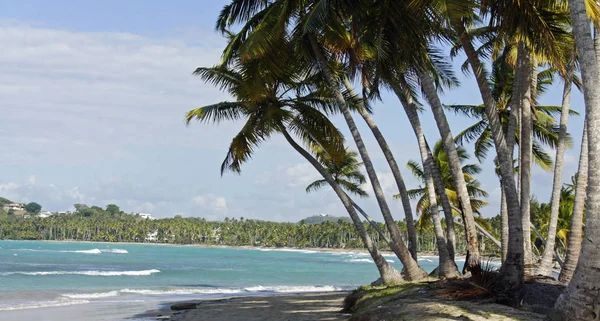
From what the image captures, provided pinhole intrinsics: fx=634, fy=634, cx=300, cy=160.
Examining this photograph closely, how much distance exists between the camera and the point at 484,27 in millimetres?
17438

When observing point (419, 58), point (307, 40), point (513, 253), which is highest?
point (307, 40)

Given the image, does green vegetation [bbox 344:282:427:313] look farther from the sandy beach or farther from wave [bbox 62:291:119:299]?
wave [bbox 62:291:119:299]

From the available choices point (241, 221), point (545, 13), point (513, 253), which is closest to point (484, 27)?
point (545, 13)

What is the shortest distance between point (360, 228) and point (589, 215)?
934 cm

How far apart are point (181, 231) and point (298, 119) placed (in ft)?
483

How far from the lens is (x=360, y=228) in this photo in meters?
16.1

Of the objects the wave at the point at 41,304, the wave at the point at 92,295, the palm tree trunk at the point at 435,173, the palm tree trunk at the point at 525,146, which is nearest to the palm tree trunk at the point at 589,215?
the palm tree trunk at the point at 525,146

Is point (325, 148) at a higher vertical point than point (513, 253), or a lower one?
higher

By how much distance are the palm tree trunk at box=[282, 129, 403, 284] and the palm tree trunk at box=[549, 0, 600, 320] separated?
7.76 metres

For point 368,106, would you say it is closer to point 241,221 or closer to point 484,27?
point 484,27

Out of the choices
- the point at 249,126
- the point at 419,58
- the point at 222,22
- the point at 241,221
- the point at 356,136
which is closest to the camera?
the point at 419,58

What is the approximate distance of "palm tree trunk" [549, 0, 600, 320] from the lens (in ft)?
22.3

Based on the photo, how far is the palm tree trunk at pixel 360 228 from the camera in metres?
15.0

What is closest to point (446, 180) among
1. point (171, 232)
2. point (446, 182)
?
point (446, 182)
